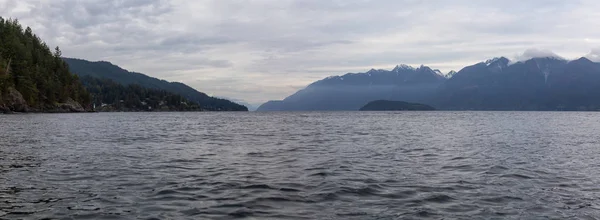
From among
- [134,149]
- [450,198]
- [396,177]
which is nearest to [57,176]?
[134,149]

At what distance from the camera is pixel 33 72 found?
155375mm

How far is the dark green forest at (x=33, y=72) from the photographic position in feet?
463

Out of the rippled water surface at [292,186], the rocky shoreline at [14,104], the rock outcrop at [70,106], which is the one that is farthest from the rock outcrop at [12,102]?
the rippled water surface at [292,186]

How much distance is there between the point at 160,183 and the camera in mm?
19328

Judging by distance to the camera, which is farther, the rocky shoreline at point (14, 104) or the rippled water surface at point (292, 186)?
the rocky shoreline at point (14, 104)

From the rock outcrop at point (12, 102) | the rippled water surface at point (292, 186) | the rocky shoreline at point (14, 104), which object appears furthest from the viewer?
the rock outcrop at point (12, 102)

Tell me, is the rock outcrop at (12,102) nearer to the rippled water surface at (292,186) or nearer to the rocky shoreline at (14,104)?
the rocky shoreline at (14,104)

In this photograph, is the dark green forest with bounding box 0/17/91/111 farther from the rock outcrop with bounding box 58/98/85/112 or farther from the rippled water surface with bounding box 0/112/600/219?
the rippled water surface with bounding box 0/112/600/219

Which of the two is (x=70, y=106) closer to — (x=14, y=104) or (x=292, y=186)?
(x=14, y=104)

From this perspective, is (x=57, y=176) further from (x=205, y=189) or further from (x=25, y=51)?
(x=25, y=51)

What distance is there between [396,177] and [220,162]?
459 inches

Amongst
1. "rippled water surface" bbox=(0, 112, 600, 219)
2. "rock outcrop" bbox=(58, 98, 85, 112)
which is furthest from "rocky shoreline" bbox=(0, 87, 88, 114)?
"rippled water surface" bbox=(0, 112, 600, 219)

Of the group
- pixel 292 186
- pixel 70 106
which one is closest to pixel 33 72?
pixel 70 106

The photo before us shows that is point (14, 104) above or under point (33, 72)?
under
